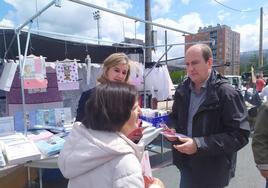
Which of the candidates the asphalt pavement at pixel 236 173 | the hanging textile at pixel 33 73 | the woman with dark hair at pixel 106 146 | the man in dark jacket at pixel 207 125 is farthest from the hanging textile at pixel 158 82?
the woman with dark hair at pixel 106 146

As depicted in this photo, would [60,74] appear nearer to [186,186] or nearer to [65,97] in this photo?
[65,97]

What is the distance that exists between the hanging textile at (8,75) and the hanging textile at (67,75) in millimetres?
578

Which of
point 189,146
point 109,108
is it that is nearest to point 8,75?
point 189,146

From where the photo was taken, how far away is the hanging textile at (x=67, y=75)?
3.62 m

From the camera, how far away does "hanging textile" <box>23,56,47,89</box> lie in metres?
3.09

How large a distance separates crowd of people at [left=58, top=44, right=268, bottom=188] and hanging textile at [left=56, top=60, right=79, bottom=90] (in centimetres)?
156

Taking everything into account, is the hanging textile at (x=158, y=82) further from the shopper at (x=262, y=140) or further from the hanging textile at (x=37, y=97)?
the shopper at (x=262, y=140)

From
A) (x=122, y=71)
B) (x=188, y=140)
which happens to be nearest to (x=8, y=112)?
(x=122, y=71)

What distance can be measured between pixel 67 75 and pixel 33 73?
0.59m

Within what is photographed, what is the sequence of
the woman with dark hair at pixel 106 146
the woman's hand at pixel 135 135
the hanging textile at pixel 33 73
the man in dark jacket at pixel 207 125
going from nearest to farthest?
the woman with dark hair at pixel 106 146 < the woman's hand at pixel 135 135 < the man in dark jacket at pixel 207 125 < the hanging textile at pixel 33 73

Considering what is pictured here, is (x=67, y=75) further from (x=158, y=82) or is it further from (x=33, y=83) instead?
(x=158, y=82)

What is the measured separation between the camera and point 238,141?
158 centimetres

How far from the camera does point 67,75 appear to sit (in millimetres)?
3674

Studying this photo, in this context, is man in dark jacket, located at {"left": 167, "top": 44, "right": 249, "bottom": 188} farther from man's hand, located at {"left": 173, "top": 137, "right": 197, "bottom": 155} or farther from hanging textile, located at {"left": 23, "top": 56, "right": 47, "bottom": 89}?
hanging textile, located at {"left": 23, "top": 56, "right": 47, "bottom": 89}
